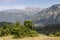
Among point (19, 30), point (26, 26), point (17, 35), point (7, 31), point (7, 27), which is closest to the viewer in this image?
point (17, 35)

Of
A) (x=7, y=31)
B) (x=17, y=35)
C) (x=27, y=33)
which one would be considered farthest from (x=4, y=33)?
(x=17, y=35)

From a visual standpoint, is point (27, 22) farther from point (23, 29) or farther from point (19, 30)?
point (19, 30)

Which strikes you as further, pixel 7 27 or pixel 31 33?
pixel 7 27

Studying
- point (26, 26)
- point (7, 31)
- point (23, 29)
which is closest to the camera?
point (23, 29)

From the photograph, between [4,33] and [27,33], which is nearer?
[27,33]

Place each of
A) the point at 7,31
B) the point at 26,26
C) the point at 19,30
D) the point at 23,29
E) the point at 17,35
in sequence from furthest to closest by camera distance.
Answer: the point at 7,31 < the point at 26,26 < the point at 23,29 < the point at 19,30 < the point at 17,35

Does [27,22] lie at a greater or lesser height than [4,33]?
greater

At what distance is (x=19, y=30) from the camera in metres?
33.5

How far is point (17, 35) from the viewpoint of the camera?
3138cm

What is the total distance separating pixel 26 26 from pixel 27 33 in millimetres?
3542

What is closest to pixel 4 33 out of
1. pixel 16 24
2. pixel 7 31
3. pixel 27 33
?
pixel 7 31

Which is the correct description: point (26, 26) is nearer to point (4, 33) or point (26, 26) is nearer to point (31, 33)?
point (31, 33)

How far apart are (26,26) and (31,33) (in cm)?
364

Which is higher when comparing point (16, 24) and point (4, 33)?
point (16, 24)
